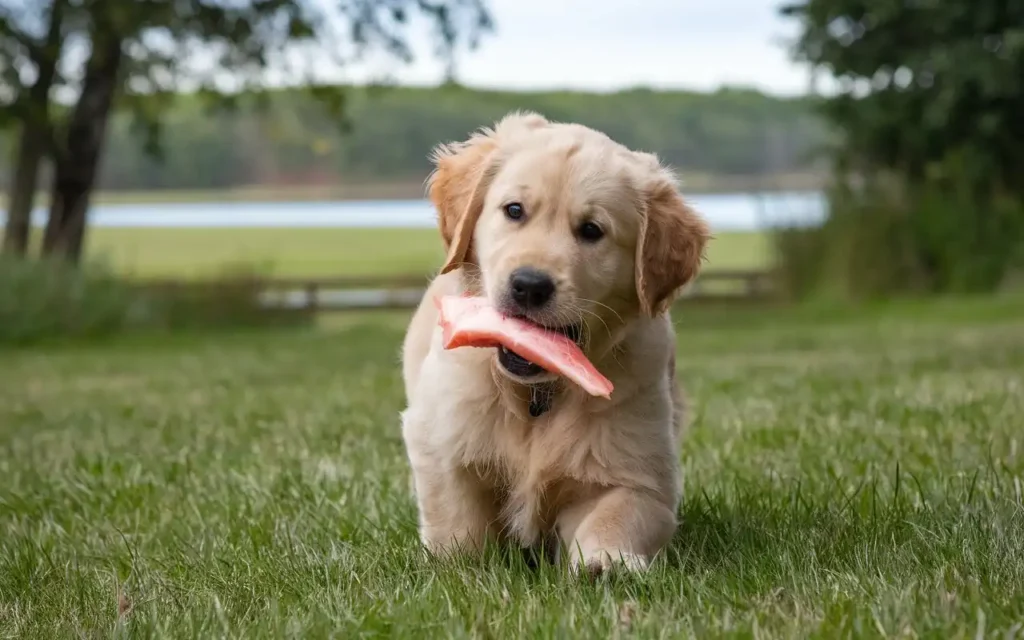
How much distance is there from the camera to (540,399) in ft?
10.0

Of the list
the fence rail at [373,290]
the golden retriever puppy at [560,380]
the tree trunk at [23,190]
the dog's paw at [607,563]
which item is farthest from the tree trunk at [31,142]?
the dog's paw at [607,563]

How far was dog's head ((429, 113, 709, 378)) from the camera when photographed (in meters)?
2.91

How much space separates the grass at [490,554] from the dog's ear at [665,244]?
0.64 metres

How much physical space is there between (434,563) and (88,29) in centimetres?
1438

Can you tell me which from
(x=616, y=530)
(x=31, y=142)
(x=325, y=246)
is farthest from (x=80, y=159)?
(x=325, y=246)

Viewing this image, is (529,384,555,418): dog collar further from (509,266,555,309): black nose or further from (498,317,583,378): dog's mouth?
(509,266,555,309): black nose

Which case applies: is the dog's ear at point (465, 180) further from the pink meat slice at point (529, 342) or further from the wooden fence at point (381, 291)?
the wooden fence at point (381, 291)

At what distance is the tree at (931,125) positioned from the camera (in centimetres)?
1559

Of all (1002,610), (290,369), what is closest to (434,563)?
(1002,610)

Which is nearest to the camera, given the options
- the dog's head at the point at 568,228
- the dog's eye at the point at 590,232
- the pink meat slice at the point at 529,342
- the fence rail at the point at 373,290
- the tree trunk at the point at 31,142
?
the pink meat slice at the point at 529,342

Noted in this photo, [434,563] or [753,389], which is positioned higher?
[434,563]

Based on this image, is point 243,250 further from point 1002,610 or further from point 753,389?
point 1002,610

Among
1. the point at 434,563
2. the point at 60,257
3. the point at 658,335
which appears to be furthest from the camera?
the point at 60,257

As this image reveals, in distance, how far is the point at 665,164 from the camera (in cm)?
350
